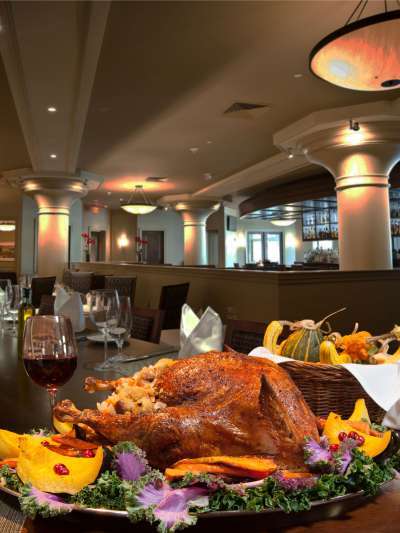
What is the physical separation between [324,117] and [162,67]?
221cm

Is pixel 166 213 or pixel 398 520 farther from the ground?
pixel 166 213

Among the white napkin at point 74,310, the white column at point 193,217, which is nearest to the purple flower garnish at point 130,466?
the white napkin at point 74,310

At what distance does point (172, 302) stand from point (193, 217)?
319 inches

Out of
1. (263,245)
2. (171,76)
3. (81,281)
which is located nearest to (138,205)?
(81,281)

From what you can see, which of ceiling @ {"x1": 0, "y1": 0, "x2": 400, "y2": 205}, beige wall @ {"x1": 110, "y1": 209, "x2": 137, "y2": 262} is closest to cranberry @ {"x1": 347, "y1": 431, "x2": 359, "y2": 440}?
ceiling @ {"x1": 0, "y1": 0, "x2": 400, "y2": 205}

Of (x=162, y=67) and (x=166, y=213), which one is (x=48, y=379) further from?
(x=166, y=213)

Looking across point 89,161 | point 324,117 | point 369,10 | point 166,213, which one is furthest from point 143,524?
point 166,213

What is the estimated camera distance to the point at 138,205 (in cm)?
1020

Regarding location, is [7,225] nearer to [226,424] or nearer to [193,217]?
[193,217]

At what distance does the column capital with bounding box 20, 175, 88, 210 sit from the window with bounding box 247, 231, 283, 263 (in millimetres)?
9915

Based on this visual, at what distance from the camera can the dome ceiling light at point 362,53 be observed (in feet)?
8.54

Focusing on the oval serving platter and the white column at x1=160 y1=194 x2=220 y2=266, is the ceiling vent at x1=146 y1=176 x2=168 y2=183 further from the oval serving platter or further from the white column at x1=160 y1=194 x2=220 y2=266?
the oval serving platter

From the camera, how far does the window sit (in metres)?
18.1

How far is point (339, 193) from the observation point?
5988 millimetres
